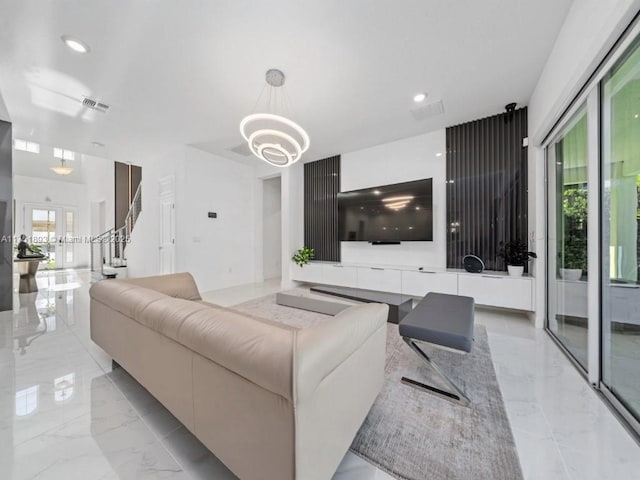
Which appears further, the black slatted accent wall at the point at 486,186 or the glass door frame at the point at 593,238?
the black slatted accent wall at the point at 486,186

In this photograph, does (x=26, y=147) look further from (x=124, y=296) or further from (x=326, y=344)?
(x=326, y=344)

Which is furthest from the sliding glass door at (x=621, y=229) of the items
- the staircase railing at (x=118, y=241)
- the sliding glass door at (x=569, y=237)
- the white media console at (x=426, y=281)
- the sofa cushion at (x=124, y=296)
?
the staircase railing at (x=118, y=241)

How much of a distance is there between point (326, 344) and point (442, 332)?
109 cm

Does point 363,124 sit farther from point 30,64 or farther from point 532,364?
point 30,64

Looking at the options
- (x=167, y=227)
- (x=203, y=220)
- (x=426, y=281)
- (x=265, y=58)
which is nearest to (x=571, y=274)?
(x=426, y=281)

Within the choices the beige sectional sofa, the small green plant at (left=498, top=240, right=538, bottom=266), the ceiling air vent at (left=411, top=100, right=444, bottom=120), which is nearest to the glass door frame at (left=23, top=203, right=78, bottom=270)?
the beige sectional sofa

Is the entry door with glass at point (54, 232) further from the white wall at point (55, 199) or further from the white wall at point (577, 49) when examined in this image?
the white wall at point (577, 49)

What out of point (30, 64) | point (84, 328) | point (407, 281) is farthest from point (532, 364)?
point (30, 64)

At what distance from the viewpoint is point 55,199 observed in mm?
9227

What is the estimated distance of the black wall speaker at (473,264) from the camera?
12.0 ft

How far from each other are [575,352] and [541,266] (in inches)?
43.9

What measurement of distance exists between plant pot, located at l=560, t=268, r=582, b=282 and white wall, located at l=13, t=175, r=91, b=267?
13698mm

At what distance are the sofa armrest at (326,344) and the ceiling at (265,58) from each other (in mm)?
2441

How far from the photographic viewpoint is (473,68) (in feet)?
9.00
